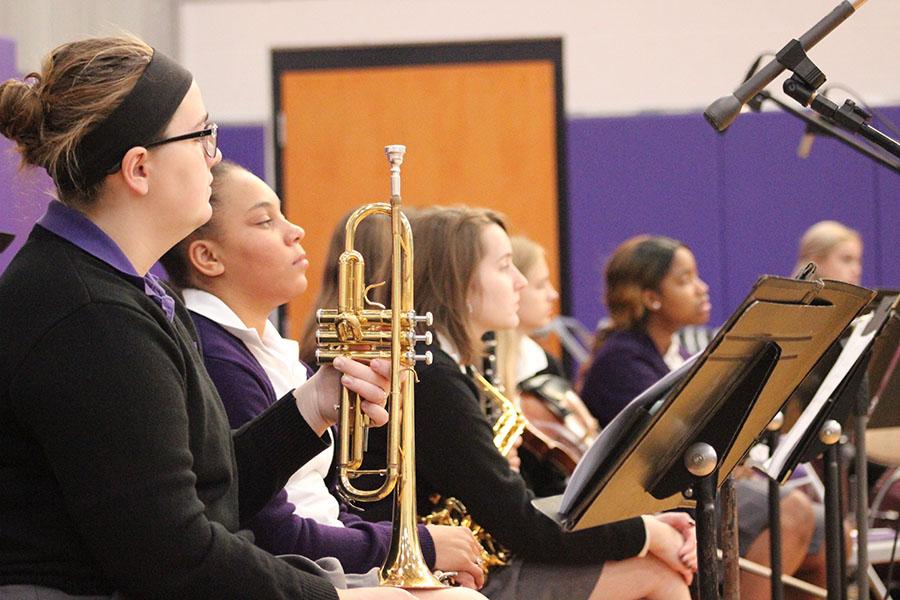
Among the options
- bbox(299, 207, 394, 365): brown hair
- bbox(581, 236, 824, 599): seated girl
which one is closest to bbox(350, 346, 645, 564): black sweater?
bbox(299, 207, 394, 365): brown hair

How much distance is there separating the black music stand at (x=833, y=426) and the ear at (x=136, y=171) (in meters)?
1.43

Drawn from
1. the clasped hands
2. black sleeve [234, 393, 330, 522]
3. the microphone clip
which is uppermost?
the microphone clip

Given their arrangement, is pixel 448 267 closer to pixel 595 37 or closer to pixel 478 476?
pixel 478 476

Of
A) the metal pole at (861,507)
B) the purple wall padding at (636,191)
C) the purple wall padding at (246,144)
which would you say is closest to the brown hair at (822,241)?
the purple wall padding at (636,191)

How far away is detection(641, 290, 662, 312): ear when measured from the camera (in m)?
4.30

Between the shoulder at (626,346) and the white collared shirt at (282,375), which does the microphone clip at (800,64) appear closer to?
the white collared shirt at (282,375)

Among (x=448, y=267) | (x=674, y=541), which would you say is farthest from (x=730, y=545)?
(x=448, y=267)

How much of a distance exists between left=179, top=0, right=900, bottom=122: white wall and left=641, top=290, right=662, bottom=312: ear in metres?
3.28

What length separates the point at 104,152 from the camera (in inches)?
62.7

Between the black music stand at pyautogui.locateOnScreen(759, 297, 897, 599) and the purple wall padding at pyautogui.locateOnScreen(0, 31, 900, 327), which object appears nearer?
the black music stand at pyautogui.locateOnScreen(759, 297, 897, 599)

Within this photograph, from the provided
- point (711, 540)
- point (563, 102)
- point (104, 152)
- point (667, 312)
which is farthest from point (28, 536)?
point (563, 102)

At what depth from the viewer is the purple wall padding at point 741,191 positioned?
6.98 meters

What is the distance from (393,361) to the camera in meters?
1.79

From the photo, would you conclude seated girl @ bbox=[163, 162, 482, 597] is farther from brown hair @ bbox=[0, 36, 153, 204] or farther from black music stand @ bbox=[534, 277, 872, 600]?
brown hair @ bbox=[0, 36, 153, 204]
